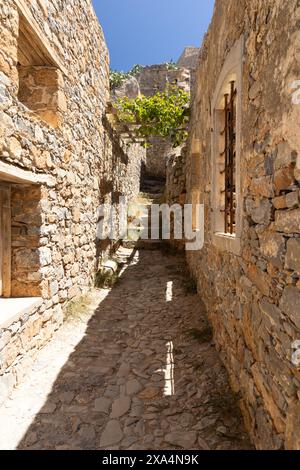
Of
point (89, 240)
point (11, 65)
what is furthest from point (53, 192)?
point (89, 240)

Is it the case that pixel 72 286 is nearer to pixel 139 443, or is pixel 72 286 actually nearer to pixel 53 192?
pixel 53 192

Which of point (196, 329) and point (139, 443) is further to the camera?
point (196, 329)

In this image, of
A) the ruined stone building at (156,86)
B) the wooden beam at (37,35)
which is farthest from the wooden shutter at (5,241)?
the ruined stone building at (156,86)

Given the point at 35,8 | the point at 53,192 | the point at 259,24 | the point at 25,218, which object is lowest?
the point at 25,218

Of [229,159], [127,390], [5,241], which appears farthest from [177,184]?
[127,390]

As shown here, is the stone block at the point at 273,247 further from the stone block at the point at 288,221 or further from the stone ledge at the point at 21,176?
the stone ledge at the point at 21,176

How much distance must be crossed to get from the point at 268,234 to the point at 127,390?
2054 millimetres

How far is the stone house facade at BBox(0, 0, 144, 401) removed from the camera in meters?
2.66

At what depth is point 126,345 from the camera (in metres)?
3.64

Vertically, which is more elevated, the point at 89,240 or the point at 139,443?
the point at 89,240

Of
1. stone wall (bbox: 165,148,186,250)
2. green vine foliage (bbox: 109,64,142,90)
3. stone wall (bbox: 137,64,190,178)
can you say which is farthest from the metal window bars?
green vine foliage (bbox: 109,64,142,90)

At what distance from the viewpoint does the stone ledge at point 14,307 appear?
2612mm

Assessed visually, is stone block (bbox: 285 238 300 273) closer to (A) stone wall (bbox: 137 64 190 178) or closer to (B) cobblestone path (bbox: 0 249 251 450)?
(B) cobblestone path (bbox: 0 249 251 450)

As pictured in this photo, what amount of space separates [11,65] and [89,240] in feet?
10.9
